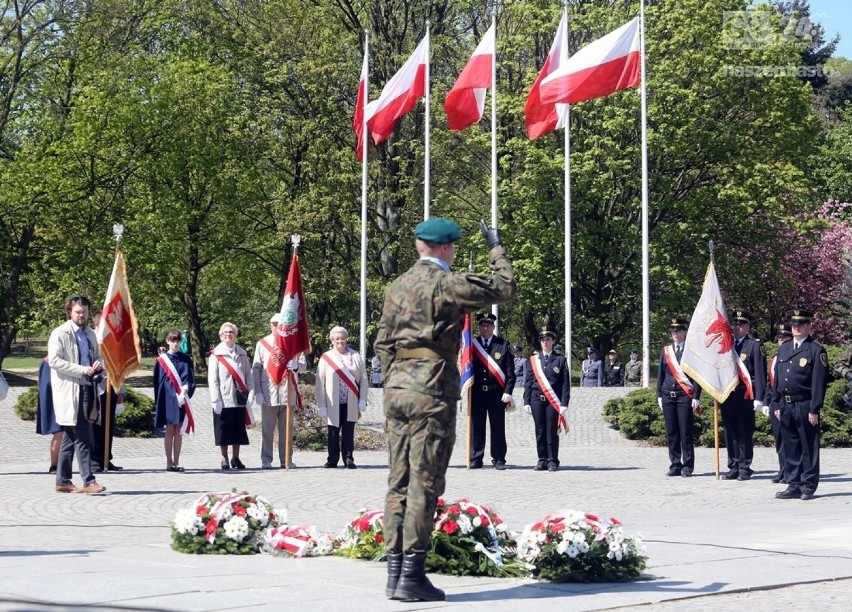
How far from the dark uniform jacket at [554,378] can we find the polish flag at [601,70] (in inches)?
439

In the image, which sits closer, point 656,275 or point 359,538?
point 359,538

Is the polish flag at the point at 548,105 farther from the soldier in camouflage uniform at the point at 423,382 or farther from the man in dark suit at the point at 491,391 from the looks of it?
the soldier in camouflage uniform at the point at 423,382

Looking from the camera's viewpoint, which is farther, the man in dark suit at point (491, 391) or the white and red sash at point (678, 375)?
the man in dark suit at point (491, 391)

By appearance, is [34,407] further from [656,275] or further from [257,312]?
[257,312]

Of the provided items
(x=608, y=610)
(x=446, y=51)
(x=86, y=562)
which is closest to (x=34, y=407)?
(x=86, y=562)

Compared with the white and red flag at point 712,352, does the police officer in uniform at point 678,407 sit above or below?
below

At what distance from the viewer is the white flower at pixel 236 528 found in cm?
892

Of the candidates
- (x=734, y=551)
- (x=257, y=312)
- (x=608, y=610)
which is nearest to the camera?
(x=608, y=610)

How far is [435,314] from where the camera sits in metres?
7.35

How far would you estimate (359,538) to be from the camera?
8.71m

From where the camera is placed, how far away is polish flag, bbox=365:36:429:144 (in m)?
29.7


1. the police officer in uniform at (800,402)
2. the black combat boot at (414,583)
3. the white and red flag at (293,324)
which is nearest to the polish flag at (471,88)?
the white and red flag at (293,324)

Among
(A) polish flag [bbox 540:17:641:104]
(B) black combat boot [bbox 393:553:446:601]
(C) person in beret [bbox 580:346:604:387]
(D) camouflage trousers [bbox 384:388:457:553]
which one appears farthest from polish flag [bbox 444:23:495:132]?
(B) black combat boot [bbox 393:553:446:601]

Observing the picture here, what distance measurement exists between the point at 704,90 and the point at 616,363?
8.78 meters
